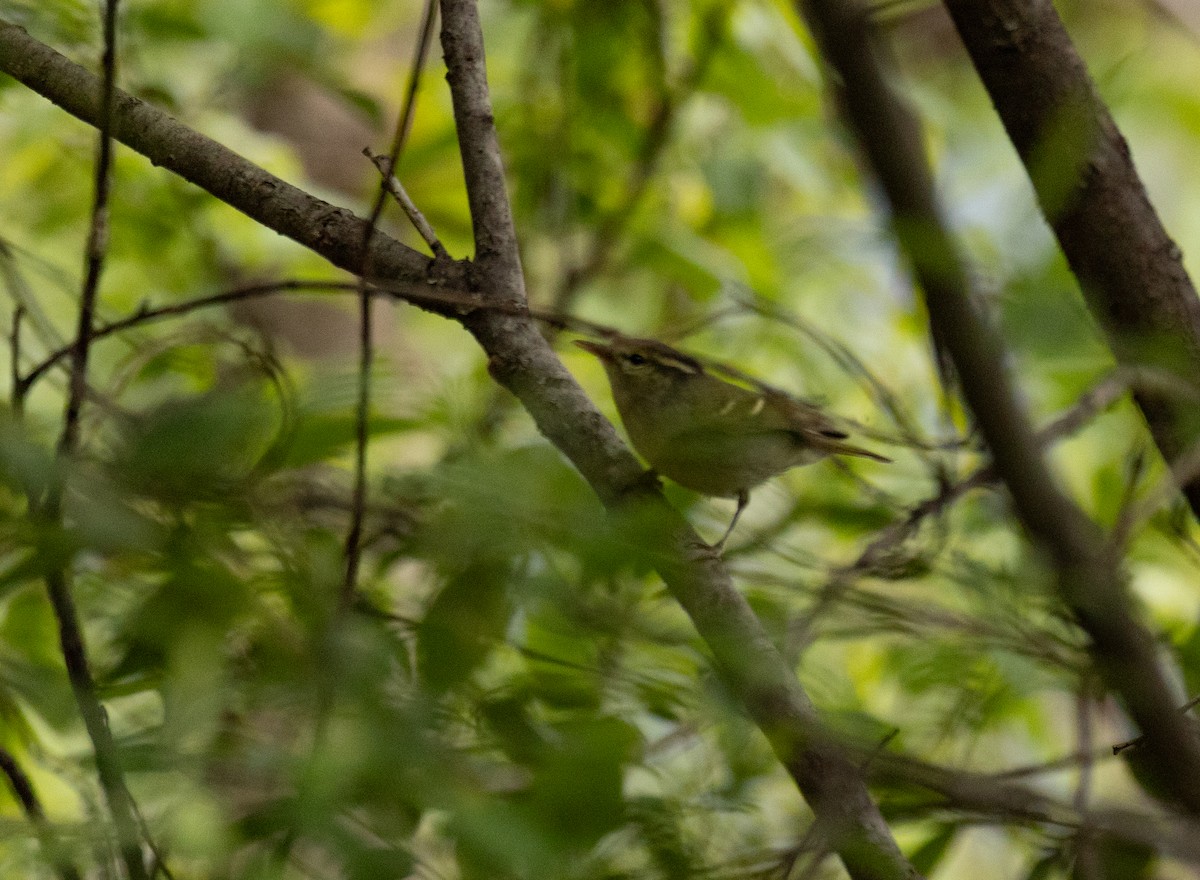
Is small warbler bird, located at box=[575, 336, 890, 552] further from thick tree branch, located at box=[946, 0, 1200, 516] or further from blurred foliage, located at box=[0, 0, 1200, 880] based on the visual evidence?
thick tree branch, located at box=[946, 0, 1200, 516]

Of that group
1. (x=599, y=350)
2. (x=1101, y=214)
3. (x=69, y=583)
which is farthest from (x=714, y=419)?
(x=69, y=583)

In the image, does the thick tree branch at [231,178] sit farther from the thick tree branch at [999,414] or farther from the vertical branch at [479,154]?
the thick tree branch at [999,414]

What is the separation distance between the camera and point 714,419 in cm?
257

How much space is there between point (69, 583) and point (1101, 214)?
1.65 metres

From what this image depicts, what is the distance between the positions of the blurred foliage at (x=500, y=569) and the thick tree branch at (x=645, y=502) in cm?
4

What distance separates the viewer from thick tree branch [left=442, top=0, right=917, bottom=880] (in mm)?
1090

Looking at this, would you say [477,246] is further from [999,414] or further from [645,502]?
[999,414]

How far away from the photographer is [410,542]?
3.73 ft

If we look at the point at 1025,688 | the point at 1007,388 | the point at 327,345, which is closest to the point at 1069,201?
the point at 1025,688

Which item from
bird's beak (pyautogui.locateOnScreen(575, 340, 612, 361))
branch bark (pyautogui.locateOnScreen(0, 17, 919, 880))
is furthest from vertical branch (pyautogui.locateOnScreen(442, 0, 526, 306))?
bird's beak (pyautogui.locateOnScreen(575, 340, 612, 361))

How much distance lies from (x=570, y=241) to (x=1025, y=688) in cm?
242

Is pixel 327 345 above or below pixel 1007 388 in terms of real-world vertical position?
above

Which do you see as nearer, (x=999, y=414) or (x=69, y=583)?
(x=999, y=414)

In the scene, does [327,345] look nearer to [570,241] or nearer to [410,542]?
[570,241]
